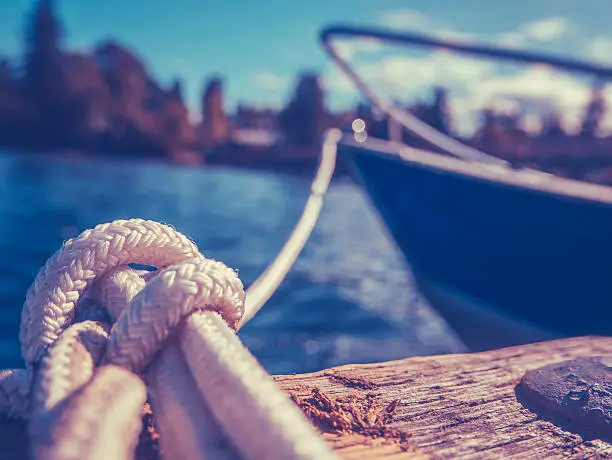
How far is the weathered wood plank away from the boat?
2.45 metres

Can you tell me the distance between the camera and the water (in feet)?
19.8

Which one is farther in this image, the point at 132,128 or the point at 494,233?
the point at 132,128

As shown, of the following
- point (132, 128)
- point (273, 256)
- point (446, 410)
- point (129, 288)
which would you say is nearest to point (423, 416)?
point (446, 410)

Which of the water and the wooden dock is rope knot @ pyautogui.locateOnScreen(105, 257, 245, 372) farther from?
the water

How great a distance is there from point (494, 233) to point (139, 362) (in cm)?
388

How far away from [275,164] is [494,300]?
4958 cm

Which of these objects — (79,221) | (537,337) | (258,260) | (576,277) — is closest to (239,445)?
(576,277)

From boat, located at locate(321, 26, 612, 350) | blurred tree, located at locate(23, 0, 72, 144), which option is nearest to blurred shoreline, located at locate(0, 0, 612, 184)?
blurred tree, located at locate(23, 0, 72, 144)

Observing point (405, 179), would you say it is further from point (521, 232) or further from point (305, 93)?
point (305, 93)

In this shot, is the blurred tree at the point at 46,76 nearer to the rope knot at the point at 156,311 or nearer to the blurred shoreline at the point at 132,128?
the blurred shoreline at the point at 132,128

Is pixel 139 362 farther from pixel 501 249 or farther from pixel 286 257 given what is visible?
pixel 501 249

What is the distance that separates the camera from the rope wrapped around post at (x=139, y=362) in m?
0.72

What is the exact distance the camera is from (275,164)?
53.6 meters

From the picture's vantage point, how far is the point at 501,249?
4391 millimetres
